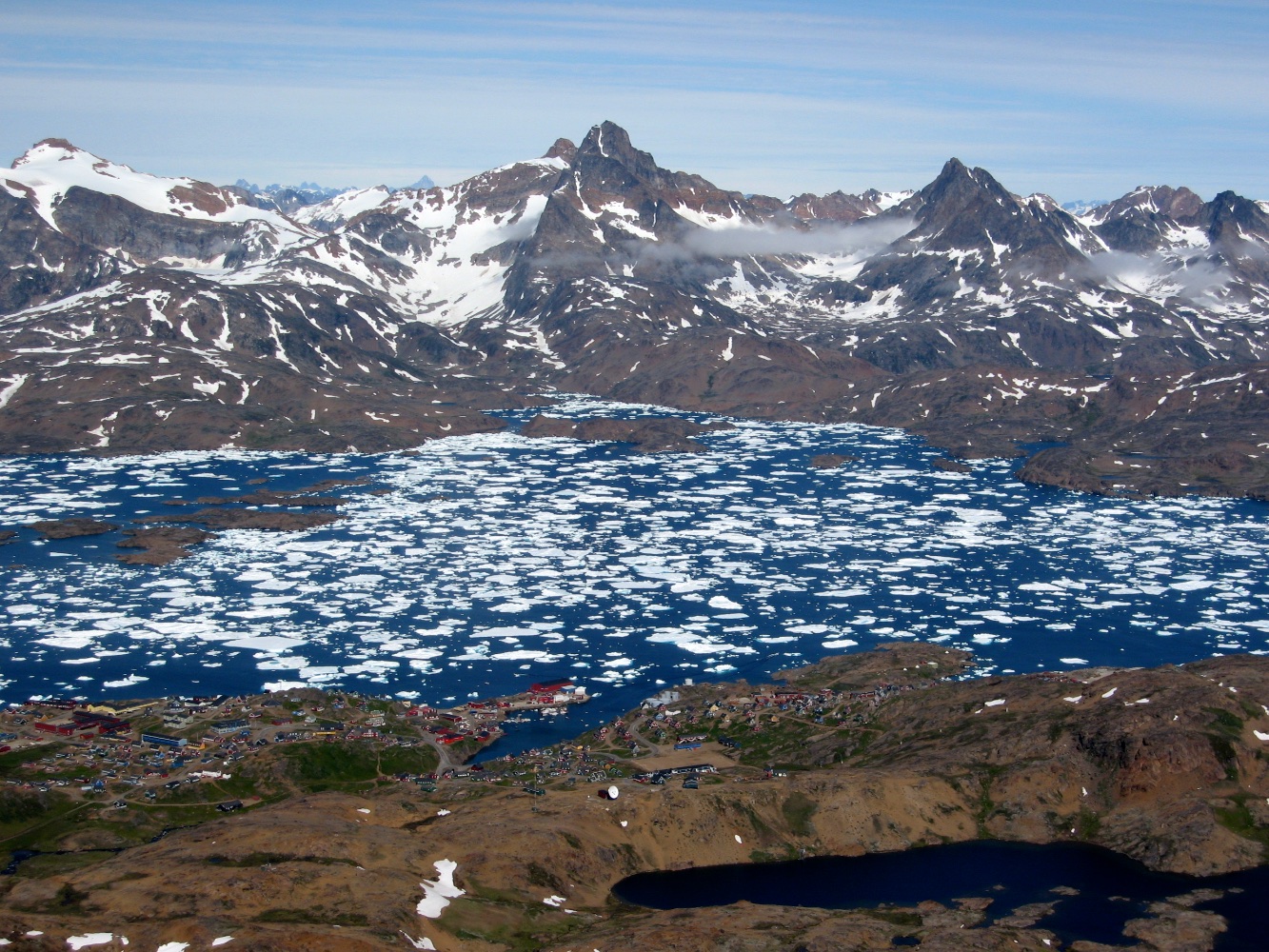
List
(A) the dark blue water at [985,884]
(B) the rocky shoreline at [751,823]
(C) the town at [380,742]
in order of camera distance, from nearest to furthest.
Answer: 1. (B) the rocky shoreline at [751,823]
2. (A) the dark blue water at [985,884]
3. (C) the town at [380,742]

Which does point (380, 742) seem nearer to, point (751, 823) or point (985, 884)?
point (751, 823)

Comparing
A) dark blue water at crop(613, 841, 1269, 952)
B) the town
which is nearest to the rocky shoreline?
the town

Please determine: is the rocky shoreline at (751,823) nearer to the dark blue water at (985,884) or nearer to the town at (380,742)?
the town at (380,742)

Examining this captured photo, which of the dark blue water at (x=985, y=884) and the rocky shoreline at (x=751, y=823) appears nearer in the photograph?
the rocky shoreline at (x=751, y=823)

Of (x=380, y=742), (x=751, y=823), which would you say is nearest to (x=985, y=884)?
(x=751, y=823)

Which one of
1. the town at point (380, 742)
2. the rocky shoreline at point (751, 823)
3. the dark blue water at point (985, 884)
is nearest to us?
the rocky shoreline at point (751, 823)

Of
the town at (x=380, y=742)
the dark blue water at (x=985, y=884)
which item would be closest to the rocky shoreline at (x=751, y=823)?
the town at (x=380, y=742)
